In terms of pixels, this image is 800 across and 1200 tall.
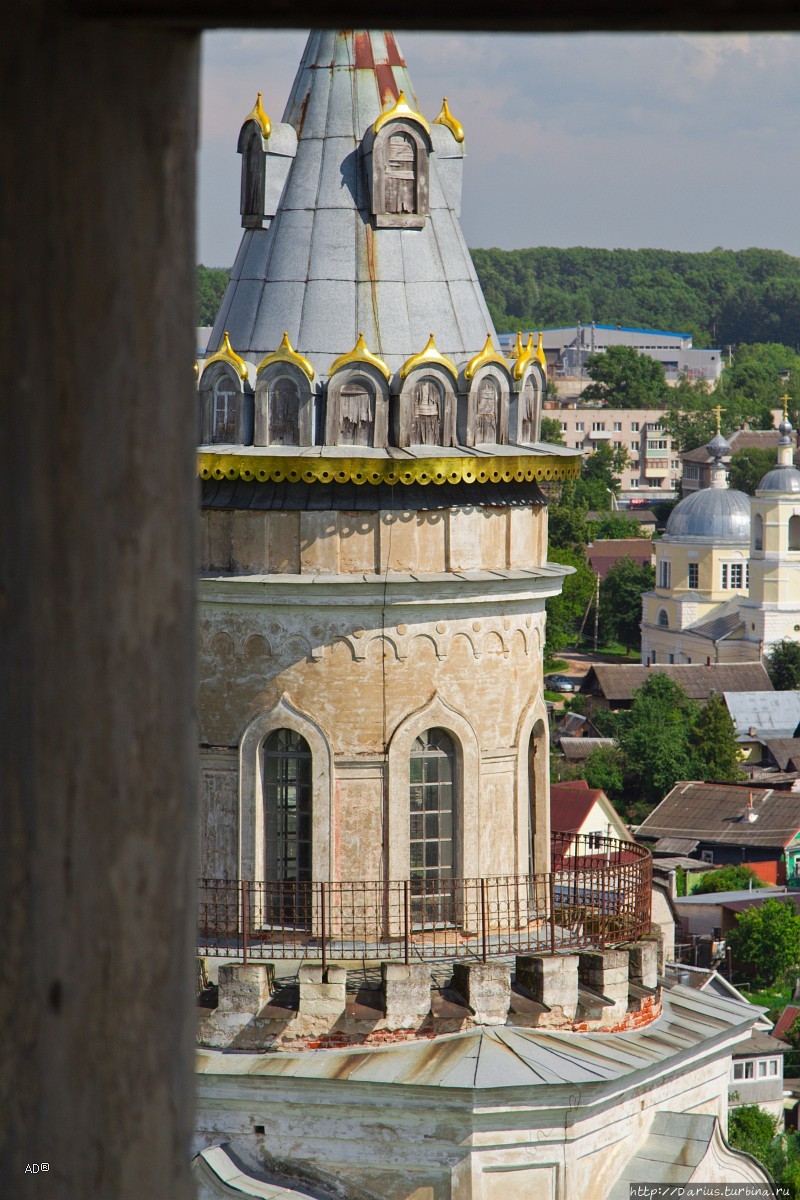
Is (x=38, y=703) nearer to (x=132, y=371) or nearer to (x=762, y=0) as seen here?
(x=132, y=371)

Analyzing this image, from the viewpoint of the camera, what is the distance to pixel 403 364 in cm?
977

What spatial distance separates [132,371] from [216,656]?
791cm

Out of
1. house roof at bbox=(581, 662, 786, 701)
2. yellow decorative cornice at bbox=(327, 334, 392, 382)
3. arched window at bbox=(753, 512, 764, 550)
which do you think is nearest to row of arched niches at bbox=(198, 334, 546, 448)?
yellow decorative cornice at bbox=(327, 334, 392, 382)

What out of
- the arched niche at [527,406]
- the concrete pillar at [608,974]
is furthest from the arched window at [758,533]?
the concrete pillar at [608,974]

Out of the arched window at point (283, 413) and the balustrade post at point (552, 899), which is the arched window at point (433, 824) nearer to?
the balustrade post at point (552, 899)

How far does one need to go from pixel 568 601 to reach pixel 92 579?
4008 inches

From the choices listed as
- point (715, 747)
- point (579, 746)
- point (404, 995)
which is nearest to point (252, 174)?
point (404, 995)

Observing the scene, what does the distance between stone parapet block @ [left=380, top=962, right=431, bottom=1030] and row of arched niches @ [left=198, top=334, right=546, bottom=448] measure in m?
2.62

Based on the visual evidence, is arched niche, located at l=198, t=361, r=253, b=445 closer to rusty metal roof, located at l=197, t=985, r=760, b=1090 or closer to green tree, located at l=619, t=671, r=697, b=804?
rusty metal roof, located at l=197, t=985, r=760, b=1090

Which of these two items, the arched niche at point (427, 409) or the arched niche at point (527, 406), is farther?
the arched niche at point (527, 406)

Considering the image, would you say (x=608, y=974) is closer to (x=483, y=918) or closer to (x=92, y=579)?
(x=483, y=918)

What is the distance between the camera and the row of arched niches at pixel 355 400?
967 centimetres

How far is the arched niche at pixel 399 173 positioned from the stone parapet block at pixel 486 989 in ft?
12.8

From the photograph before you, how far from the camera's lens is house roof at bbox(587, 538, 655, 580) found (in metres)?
120
